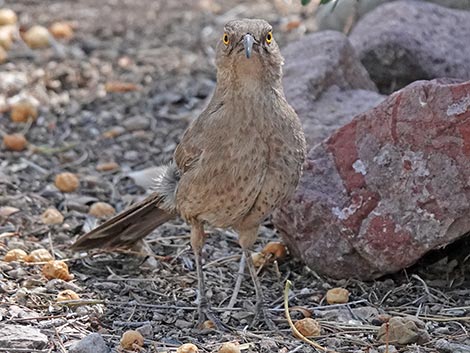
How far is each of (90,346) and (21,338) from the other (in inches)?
11.0

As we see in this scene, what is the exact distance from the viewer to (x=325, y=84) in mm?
5809

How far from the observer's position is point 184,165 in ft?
15.4

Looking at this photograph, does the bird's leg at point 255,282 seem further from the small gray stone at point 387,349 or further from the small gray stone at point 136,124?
the small gray stone at point 136,124

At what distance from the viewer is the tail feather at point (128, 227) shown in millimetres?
5098

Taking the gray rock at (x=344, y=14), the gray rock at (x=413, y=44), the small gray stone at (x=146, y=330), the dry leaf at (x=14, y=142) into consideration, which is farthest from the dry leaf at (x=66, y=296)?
the gray rock at (x=344, y=14)

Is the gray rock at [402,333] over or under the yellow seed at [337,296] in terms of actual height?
over

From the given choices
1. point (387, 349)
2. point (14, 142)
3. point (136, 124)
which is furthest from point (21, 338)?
point (136, 124)

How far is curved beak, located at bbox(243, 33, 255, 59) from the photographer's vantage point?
165 inches

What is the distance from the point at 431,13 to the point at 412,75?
48 cm

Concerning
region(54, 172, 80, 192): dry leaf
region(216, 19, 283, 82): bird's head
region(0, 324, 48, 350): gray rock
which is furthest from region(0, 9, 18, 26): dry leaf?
region(0, 324, 48, 350): gray rock

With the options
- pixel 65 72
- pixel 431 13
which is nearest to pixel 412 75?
pixel 431 13

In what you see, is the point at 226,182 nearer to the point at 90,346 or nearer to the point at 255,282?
the point at 255,282

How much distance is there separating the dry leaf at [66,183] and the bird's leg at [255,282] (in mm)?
1636

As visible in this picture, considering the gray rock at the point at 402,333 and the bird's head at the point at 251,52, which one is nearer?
the gray rock at the point at 402,333
